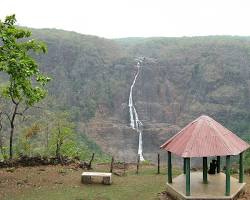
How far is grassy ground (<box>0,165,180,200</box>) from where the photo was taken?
17.1 m

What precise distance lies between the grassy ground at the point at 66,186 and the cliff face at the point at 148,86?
37.0m

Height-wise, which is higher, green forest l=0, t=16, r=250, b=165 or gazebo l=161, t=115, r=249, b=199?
green forest l=0, t=16, r=250, b=165

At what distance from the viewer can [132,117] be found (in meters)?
71.9

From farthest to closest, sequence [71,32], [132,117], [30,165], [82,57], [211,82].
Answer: [71,32], [82,57], [211,82], [132,117], [30,165]

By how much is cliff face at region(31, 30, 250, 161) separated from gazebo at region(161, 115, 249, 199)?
134 feet

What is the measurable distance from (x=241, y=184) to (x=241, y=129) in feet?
153

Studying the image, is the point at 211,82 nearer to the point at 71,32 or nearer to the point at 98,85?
the point at 98,85

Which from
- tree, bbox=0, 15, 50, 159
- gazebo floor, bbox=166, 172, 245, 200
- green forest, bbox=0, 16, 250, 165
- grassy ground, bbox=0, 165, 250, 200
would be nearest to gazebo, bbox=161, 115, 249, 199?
gazebo floor, bbox=166, 172, 245, 200

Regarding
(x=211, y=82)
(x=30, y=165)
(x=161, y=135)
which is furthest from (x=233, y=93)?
(x=30, y=165)

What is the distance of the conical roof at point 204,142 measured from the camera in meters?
15.5

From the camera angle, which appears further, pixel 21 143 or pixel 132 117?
pixel 132 117

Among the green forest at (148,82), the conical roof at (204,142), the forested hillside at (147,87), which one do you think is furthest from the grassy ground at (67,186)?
the forested hillside at (147,87)

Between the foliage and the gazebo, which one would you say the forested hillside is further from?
the gazebo

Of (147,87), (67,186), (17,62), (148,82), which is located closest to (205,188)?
(67,186)
